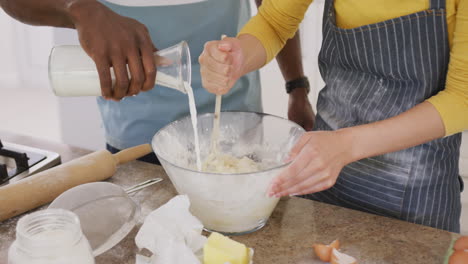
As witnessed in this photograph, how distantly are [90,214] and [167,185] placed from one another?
0.94 ft

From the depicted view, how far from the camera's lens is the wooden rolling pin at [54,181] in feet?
3.83

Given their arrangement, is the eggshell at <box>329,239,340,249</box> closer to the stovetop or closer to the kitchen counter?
the kitchen counter

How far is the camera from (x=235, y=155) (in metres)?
1.37

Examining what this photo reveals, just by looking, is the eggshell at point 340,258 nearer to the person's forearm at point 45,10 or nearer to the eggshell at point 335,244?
the eggshell at point 335,244

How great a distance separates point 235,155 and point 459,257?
0.63m

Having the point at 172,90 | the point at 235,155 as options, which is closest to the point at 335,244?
the point at 235,155

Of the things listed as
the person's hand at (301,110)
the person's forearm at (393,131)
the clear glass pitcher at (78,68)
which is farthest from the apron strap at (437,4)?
the person's hand at (301,110)

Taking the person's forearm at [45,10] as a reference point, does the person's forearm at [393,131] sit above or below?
below

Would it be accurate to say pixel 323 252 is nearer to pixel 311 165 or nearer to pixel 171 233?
pixel 311 165

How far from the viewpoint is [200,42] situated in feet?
5.32

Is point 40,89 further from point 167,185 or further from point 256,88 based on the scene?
point 167,185

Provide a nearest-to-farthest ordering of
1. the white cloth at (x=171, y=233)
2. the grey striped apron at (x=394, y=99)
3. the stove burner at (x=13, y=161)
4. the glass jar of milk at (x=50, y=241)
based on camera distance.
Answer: the glass jar of milk at (x=50, y=241), the white cloth at (x=171, y=233), the grey striped apron at (x=394, y=99), the stove burner at (x=13, y=161)

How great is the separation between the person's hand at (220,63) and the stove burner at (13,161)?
1.77ft

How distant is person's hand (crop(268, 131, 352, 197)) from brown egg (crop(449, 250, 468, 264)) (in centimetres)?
28
